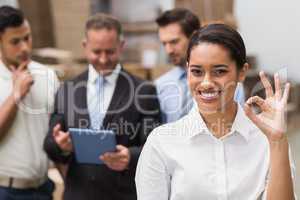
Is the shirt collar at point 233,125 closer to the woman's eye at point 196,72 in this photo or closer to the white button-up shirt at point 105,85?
the woman's eye at point 196,72

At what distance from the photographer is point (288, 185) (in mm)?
973

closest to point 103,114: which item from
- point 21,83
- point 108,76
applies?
point 108,76

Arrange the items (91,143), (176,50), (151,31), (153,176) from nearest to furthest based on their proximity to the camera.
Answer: (153,176), (91,143), (176,50), (151,31)

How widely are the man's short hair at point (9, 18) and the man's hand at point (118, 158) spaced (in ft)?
2.13

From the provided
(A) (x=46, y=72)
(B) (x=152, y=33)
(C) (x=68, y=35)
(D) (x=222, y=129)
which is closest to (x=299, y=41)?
(B) (x=152, y=33)

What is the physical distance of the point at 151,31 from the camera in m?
4.69

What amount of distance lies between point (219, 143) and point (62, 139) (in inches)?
24.7

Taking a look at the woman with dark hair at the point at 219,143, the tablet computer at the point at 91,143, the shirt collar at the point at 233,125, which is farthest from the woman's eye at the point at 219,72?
the tablet computer at the point at 91,143

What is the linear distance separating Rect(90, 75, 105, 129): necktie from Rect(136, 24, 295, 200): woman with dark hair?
479 mm

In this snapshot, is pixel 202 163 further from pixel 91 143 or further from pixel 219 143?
pixel 91 143

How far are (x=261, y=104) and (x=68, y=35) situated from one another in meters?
3.21

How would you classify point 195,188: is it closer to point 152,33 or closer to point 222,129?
point 222,129

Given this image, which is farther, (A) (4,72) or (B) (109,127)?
(A) (4,72)

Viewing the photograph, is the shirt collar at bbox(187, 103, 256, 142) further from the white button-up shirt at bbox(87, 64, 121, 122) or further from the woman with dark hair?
the white button-up shirt at bbox(87, 64, 121, 122)
